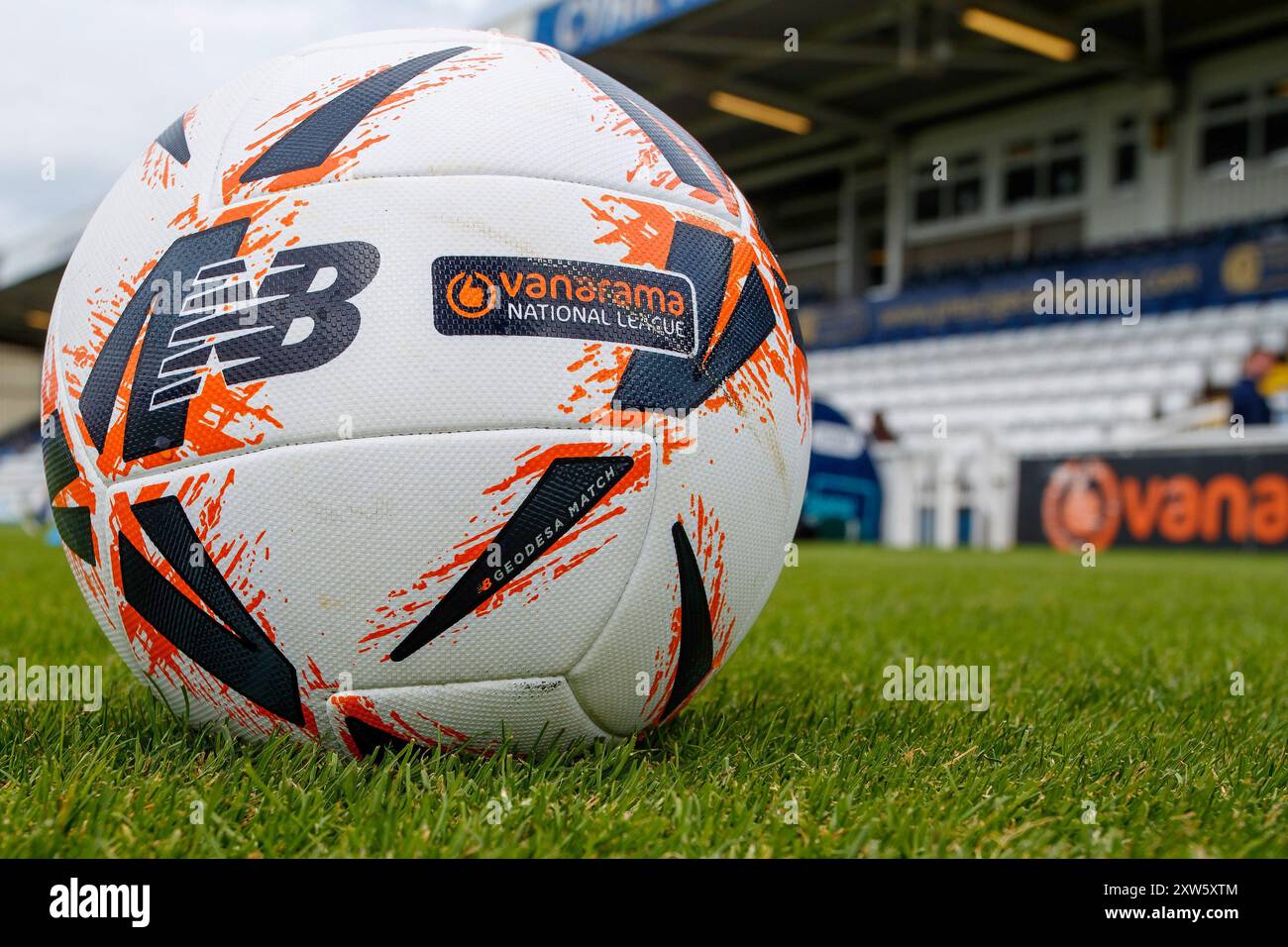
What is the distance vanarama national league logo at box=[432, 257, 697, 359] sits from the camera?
5.55ft

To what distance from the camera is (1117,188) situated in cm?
2047

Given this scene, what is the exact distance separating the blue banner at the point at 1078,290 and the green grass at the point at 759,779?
13.8 m

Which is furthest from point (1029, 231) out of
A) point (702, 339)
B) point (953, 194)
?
point (702, 339)

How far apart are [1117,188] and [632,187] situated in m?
20.9

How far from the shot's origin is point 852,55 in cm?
1880

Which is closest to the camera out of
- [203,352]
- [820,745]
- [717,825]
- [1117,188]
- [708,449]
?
[717,825]

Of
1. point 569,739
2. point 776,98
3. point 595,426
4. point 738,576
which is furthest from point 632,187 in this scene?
point 776,98

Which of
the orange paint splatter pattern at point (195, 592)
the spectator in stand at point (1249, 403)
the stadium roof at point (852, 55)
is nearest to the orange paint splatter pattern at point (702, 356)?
the orange paint splatter pattern at point (195, 592)

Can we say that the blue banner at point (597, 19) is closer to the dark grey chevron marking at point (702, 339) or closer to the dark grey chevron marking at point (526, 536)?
the dark grey chevron marking at point (702, 339)

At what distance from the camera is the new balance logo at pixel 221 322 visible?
168 cm

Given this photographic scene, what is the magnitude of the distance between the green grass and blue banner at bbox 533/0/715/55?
14812mm

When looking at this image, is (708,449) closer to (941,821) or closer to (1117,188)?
(941,821)

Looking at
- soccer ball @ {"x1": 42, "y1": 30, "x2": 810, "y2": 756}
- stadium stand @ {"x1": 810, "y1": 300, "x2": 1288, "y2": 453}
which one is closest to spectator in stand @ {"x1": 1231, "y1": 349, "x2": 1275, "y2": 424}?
stadium stand @ {"x1": 810, "y1": 300, "x2": 1288, "y2": 453}

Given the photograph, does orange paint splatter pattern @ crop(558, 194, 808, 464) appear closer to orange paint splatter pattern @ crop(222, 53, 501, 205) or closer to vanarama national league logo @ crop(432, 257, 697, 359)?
vanarama national league logo @ crop(432, 257, 697, 359)
